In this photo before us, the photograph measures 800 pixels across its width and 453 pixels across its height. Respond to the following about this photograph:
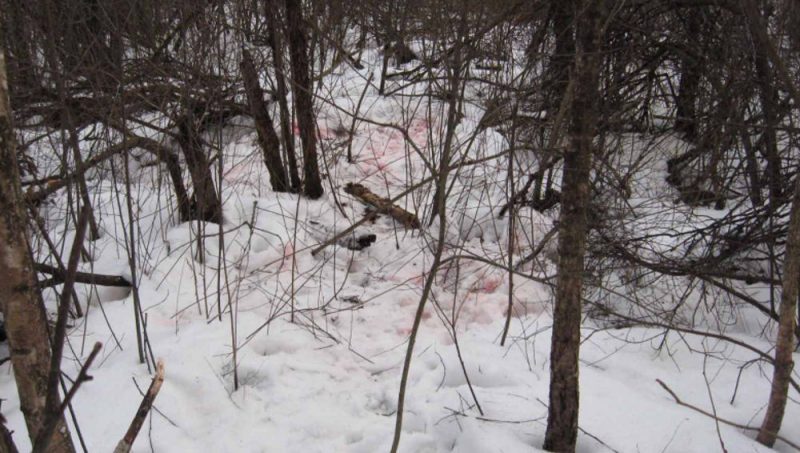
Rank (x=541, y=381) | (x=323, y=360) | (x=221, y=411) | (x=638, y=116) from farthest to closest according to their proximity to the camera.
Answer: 1. (x=638, y=116)
2. (x=323, y=360)
3. (x=541, y=381)
4. (x=221, y=411)

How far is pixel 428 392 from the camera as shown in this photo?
11.2 ft

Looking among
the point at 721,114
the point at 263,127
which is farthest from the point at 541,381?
the point at 263,127

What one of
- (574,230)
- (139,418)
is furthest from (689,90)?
(139,418)

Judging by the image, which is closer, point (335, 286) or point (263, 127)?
point (335, 286)

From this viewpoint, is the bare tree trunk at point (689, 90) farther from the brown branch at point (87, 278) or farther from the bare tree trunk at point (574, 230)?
the brown branch at point (87, 278)

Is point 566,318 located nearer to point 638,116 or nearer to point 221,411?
point 221,411

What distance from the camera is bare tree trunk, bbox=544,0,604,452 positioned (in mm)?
2162

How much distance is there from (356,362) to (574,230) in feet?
6.51

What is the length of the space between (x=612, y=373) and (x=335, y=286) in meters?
2.05

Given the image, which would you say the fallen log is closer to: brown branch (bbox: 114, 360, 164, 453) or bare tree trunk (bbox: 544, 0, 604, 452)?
bare tree trunk (bbox: 544, 0, 604, 452)

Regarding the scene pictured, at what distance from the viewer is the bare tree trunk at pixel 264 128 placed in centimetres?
491

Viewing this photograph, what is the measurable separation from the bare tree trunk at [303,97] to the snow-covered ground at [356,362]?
2.16ft

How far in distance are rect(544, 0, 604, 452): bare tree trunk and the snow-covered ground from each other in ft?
0.85

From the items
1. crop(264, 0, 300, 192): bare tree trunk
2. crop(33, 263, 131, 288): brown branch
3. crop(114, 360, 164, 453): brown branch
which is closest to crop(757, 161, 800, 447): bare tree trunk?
crop(114, 360, 164, 453): brown branch
